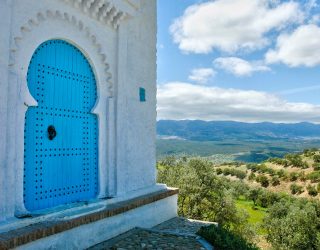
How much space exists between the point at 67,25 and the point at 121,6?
1.69 meters

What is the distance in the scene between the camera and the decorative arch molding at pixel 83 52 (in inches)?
221

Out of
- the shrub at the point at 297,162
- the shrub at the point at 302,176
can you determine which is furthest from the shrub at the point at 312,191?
the shrub at the point at 297,162

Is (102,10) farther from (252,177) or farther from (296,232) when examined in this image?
(252,177)

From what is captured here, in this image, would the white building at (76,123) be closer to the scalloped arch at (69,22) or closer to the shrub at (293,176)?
the scalloped arch at (69,22)

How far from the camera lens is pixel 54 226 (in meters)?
5.59

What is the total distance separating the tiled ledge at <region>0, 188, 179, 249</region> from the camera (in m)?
4.88

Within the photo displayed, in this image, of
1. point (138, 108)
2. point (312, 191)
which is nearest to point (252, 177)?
point (312, 191)

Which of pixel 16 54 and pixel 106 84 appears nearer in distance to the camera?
pixel 16 54

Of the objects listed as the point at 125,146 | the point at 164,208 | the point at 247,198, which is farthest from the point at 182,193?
the point at 247,198

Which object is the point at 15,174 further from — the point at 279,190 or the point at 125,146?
the point at 279,190

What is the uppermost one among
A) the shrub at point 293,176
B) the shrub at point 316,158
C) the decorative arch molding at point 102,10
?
the decorative arch molding at point 102,10

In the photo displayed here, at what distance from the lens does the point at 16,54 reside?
5.61 meters

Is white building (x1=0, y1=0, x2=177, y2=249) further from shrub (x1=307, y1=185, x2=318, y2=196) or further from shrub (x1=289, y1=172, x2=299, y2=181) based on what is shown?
shrub (x1=289, y1=172, x2=299, y2=181)

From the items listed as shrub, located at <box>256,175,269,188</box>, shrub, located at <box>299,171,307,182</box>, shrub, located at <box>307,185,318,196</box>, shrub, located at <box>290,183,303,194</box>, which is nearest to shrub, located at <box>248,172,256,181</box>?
shrub, located at <box>256,175,269,188</box>
